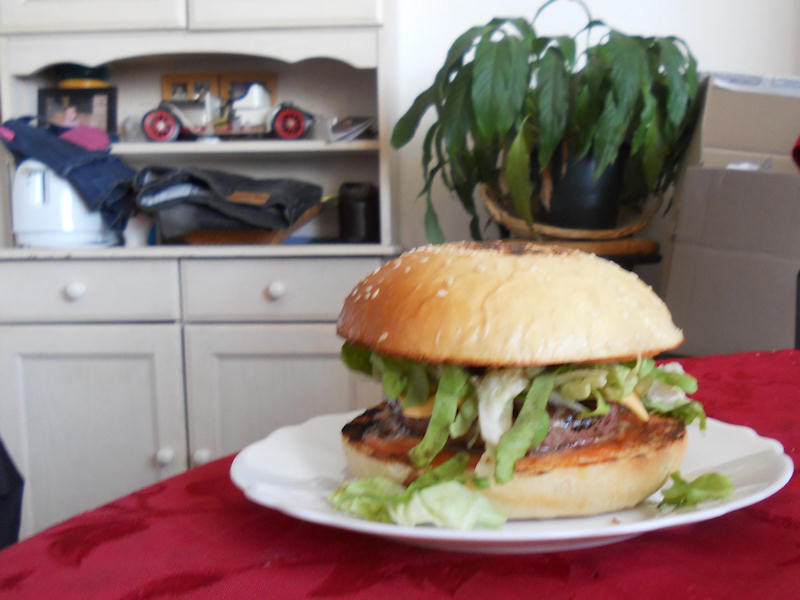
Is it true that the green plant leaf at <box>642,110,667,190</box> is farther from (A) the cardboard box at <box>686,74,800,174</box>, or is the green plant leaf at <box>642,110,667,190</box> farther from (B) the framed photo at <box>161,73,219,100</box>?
(B) the framed photo at <box>161,73,219,100</box>

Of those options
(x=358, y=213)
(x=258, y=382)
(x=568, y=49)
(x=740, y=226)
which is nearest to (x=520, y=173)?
(x=568, y=49)

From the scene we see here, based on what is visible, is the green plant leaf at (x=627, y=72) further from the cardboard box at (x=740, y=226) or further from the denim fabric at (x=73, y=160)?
the denim fabric at (x=73, y=160)

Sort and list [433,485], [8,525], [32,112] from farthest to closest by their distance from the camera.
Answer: [32,112], [8,525], [433,485]

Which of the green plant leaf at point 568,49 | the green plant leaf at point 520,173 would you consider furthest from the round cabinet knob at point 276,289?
the green plant leaf at point 568,49

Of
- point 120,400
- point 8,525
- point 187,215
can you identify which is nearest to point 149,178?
point 187,215

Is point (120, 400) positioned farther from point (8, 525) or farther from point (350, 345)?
point (350, 345)
